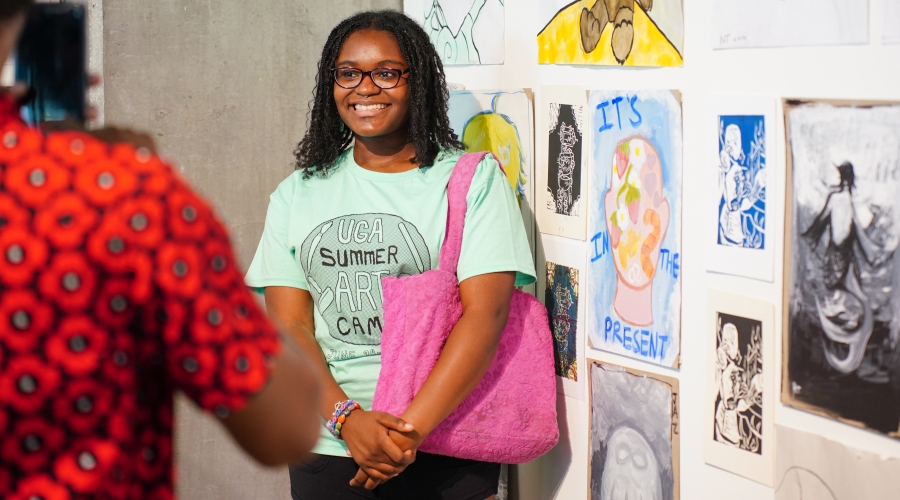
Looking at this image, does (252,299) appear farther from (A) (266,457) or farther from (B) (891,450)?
(B) (891,450)

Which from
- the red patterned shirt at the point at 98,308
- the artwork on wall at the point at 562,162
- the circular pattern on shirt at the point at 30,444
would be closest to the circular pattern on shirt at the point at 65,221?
the red patterned shirt at the point at 98,308

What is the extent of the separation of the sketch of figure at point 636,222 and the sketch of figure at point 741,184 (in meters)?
0.17

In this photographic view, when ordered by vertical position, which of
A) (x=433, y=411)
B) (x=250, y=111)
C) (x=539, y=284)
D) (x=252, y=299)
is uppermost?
(x=250, y=111)

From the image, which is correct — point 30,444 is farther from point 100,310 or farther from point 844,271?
point 844,271

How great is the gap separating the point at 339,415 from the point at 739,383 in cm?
81

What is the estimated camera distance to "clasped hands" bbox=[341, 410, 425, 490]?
1815mm

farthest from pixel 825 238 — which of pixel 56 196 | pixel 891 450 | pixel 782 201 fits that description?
pixel 56 196

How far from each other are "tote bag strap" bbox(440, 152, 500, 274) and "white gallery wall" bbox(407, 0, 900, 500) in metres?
0.34

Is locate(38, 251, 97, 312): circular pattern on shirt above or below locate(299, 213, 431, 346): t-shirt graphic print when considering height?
above

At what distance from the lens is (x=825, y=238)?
59.1 inches

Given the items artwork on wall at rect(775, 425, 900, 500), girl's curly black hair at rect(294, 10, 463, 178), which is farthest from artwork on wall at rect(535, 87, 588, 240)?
artwork on wall at rect(775, 425, 900, 500)

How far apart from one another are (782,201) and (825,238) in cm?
11

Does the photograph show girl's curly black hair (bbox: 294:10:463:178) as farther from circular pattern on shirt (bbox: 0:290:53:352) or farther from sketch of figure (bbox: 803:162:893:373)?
circular pattern on shirt (bbox: 0:290:53:352)

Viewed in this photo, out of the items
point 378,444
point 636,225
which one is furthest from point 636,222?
point 378,444
